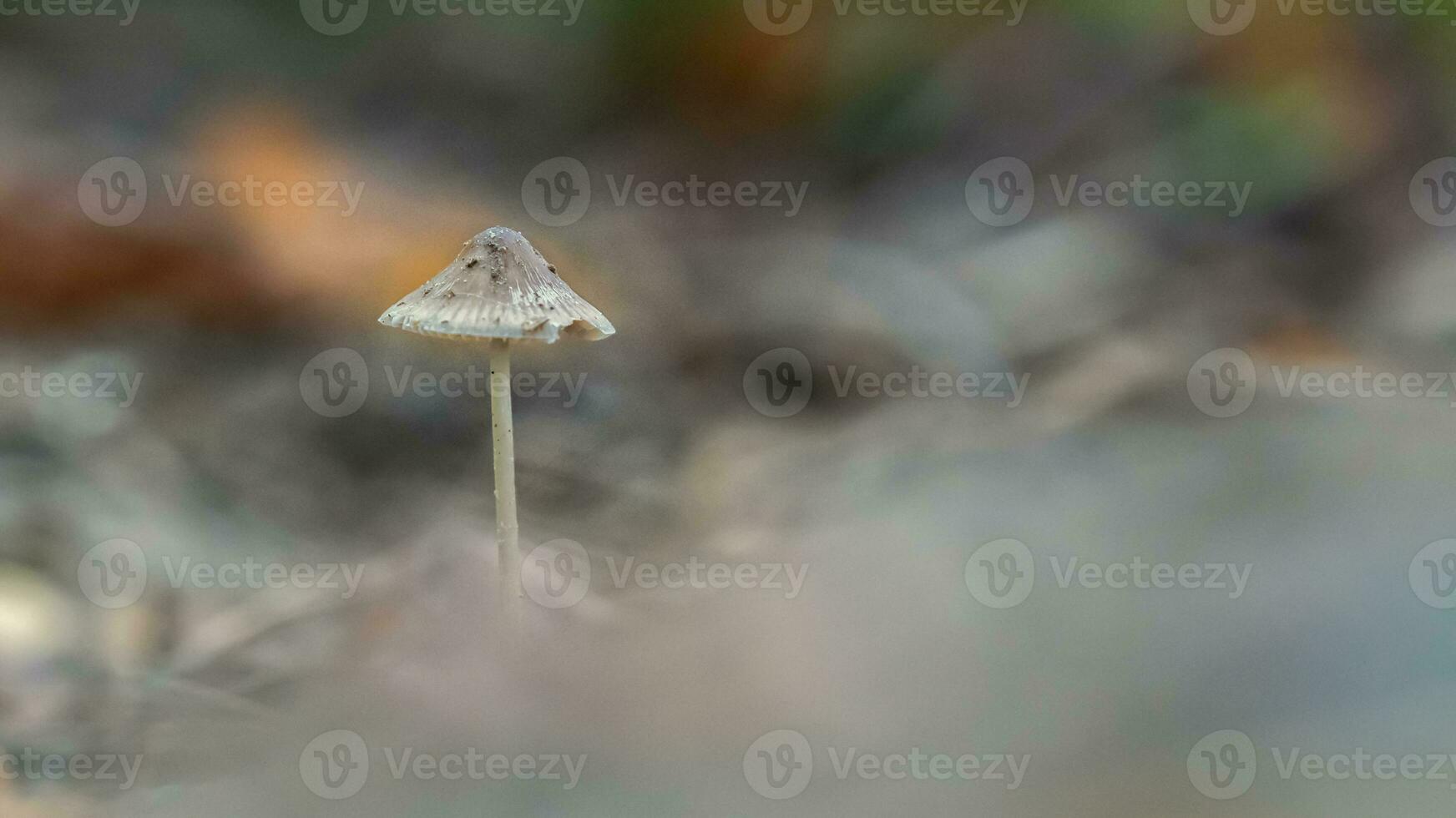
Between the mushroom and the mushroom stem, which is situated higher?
the mushroom

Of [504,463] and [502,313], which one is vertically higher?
[502,313]

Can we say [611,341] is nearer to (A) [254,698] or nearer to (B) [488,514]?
(B) [488,514]

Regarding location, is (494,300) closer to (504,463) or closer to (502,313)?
(502,313)

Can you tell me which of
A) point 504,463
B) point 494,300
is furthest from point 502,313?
point 504,463

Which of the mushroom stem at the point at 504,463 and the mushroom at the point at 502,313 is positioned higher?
the mushroom at the point at 502,313

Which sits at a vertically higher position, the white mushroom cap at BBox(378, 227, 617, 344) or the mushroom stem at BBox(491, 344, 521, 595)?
the white mushroom cap at BBox(378, 227, 617, 344)
